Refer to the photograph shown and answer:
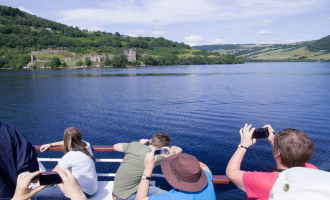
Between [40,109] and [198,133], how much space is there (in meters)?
13.5

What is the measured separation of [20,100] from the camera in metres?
23.1

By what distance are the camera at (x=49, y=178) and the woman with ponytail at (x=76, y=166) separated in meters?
1.15

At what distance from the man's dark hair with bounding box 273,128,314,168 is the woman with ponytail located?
7.76ft

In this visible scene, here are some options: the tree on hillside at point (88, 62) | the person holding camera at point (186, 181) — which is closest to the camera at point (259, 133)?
the person holding camera at point (186, 181)

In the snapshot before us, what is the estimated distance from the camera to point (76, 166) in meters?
3.21

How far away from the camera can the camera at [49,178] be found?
2016 millimetres

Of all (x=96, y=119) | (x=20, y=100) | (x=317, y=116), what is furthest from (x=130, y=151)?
(x=20, y=100)

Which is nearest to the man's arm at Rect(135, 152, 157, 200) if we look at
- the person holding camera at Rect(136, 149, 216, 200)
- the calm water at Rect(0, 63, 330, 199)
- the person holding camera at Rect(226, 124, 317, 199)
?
the person holding camera at Rect(136, 149, 216, 200)

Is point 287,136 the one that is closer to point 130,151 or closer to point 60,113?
point 130,151

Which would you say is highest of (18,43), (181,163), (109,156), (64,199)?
(18,43)

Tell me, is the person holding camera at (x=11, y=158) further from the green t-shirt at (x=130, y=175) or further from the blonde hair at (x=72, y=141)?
the green t-shirt at (x=130, y=175)

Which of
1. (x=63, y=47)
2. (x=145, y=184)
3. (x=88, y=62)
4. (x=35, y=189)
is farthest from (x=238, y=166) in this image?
(x=63, y=47)

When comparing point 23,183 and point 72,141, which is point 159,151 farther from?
point 23,183

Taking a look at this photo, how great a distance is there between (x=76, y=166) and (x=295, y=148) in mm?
2576
